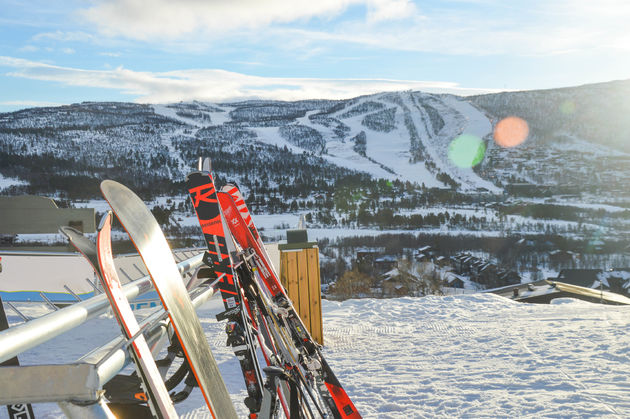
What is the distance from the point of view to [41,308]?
776 cm

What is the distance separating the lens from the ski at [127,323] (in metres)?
0.95

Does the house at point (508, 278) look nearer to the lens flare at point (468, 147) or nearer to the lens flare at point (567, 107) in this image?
the lens flare at point (468, 147)

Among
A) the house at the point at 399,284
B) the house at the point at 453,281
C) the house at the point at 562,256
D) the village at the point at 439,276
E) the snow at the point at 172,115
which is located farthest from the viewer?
the snow at the point at 172,115

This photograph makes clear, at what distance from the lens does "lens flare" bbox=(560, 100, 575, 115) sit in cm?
17050

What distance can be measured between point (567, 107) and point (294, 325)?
196107 mm

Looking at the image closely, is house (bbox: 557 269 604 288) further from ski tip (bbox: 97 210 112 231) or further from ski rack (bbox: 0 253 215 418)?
ski rack (bbox: 0 253 215 418)

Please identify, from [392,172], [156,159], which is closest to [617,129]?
[392,172]

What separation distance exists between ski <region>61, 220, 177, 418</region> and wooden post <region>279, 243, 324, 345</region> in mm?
4631

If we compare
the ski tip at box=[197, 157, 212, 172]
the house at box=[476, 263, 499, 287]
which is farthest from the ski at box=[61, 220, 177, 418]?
the house at box=[476, 263, 499, 287]

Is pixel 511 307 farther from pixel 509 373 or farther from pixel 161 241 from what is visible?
pixel 161 241

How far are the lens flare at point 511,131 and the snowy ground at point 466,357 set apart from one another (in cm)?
17588

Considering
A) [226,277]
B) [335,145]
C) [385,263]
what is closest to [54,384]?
[226,277]

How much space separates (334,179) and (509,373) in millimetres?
142263

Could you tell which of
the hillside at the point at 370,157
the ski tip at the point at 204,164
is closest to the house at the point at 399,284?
the hillside at the point at 370,157
